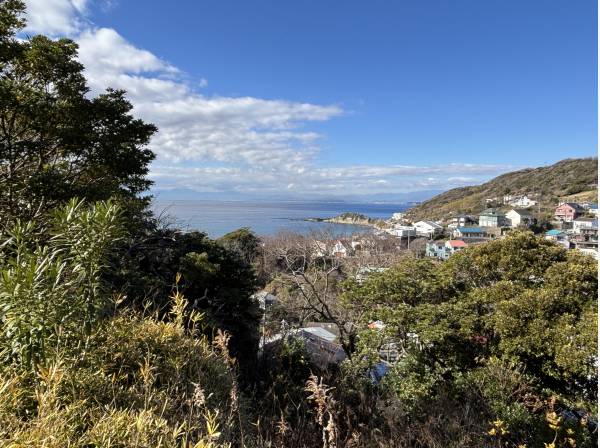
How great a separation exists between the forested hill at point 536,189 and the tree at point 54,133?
5359 centimetres

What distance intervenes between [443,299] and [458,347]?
3.54 feet

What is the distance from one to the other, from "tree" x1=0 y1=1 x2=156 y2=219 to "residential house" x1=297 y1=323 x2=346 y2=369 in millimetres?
4504

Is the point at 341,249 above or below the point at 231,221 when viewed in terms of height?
above

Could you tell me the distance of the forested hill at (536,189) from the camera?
53.1 m

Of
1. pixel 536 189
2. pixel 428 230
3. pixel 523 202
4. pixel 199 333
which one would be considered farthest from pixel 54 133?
pixel 536 189

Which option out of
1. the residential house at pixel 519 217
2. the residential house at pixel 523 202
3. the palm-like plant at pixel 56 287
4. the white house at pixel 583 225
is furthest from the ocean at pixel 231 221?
the residential house at pixel 523 202

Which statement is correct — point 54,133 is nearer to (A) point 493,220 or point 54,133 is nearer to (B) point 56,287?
(B) point 56,287

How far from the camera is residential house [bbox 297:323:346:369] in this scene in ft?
23.0

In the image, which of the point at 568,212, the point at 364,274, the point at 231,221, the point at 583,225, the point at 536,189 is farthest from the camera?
the point at 536,189

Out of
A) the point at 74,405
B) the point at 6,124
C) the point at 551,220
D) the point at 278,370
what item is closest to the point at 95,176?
the point at 6,124

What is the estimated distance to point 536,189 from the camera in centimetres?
6212

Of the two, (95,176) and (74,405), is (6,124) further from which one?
(74,405)

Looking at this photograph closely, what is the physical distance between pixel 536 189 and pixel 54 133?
73673 mm

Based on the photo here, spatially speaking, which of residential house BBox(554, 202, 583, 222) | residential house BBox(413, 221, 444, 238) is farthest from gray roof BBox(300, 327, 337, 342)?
residential house BBox(554, 202, 583, 222)
